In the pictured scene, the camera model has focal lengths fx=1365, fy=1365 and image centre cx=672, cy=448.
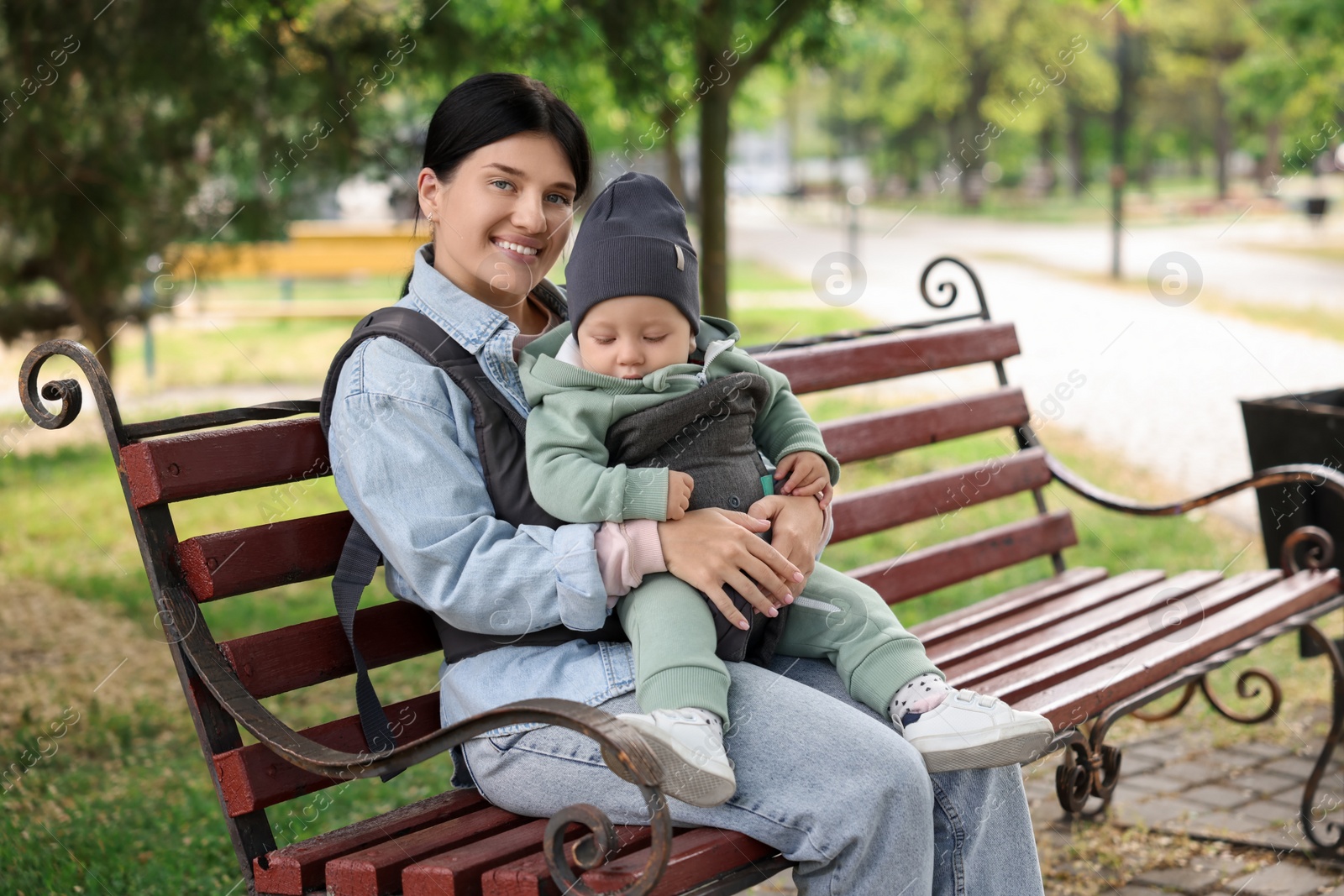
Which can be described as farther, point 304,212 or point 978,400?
point 304,212

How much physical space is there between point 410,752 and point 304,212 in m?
6.75

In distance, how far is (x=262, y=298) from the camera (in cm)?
2214

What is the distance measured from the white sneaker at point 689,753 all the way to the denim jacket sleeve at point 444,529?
26 centimetres

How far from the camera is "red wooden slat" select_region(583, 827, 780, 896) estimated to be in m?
1.99

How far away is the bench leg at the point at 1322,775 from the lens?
11.4 feet

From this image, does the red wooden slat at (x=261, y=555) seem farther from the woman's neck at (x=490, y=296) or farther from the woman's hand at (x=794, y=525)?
the woman's hand at (x=794, y=525)

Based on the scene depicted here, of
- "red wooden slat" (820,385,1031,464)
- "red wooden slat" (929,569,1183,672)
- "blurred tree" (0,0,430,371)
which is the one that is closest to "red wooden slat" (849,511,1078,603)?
"red wooden slat" (929,569,1183,672)

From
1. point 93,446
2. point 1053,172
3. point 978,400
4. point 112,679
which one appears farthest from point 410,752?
point 1053,172

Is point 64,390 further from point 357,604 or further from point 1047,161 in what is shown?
point 1047,161

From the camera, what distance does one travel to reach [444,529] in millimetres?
2219

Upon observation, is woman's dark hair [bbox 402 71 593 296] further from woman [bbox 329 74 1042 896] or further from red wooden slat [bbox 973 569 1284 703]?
red wooden slat [bbox 973 569 1284 703]

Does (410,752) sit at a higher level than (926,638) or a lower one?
higher

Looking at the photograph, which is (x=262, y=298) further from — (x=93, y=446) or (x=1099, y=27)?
(x=1099, y=27)

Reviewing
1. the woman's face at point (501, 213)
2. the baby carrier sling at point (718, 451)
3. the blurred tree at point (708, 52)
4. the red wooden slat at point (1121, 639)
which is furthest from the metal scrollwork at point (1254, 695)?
the blurred tree at point (708, 52)
